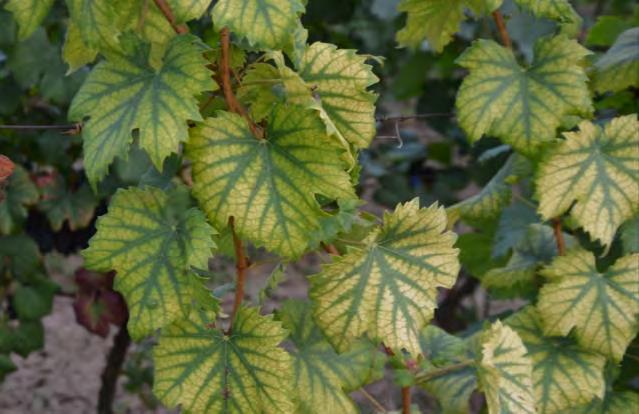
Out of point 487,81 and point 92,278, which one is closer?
point 487,81

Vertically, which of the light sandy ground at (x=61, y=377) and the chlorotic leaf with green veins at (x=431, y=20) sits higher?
the chlorotic leaf with green veins at (x=431, y=20)

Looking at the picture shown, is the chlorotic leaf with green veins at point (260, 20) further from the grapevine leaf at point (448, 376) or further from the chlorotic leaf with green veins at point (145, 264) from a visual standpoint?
the grapevine leaf at point (448, 376)

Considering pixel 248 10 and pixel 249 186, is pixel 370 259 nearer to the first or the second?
pixel 249 186

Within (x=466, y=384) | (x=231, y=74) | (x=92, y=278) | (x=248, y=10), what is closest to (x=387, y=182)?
(x=92, y=278)

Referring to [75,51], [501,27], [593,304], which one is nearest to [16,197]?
[75,51]

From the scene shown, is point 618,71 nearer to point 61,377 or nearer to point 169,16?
point 169,16

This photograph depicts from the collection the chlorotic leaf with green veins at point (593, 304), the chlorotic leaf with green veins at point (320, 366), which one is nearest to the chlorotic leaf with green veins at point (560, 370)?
the chlorotic leaf with green veins at point (593, 304)
